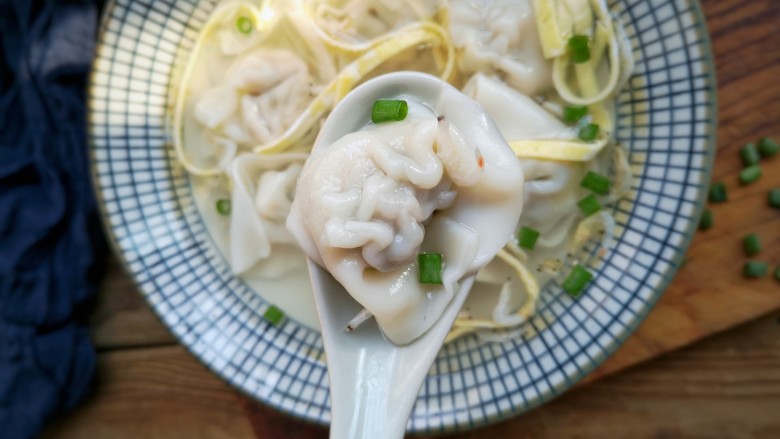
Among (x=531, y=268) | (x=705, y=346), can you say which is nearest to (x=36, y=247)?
(x=531, y=268)

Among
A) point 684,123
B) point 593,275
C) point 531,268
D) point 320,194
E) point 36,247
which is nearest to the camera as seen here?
point 320,194

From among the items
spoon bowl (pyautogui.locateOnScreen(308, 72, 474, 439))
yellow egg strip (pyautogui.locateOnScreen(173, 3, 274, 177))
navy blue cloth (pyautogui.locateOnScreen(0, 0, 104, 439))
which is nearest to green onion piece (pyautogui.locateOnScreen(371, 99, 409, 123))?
spoon bowl (pyautogui.locateOnScreen(308, 72, 474, 439))

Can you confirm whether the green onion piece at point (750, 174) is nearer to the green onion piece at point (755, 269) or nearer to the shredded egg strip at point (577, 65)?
the green onion piece at point (755, 269)

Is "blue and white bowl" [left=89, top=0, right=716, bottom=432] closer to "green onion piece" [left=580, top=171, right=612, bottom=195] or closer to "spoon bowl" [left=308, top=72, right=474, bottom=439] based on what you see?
"green onion piece" [left=580, top=171, right=612, bottom=195]

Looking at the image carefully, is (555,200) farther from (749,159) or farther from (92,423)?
(92,423)

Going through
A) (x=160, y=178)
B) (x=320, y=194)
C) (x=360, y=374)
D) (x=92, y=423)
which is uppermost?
(x=320, y=194)

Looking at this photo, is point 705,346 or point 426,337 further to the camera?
point 705,346

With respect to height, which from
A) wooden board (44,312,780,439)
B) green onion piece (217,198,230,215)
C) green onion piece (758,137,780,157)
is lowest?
green onion piece (217,198,230,215)
